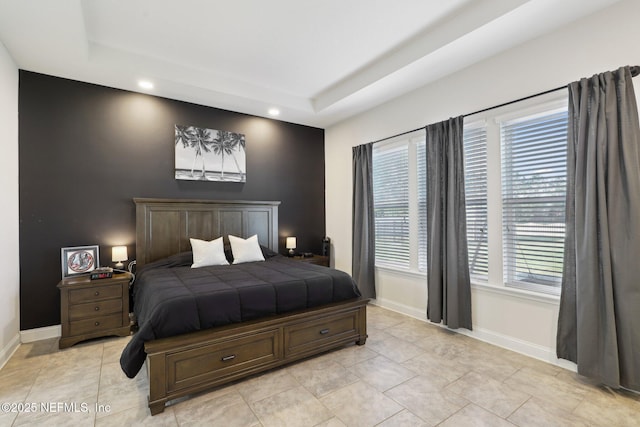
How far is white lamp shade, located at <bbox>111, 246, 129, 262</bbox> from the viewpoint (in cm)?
339

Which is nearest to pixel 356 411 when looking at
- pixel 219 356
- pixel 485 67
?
pixel 219 356

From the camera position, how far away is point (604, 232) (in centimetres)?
223

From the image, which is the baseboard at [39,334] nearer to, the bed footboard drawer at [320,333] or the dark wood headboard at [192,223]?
the dark wood headboard at [192,223]

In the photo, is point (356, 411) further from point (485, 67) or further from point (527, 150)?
point (485, 67)

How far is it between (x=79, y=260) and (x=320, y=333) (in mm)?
2780

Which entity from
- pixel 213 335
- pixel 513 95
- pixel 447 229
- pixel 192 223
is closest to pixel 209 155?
pixel 192 223

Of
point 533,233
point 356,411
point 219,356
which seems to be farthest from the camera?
point 533,233

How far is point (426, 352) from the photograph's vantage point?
2.87 m

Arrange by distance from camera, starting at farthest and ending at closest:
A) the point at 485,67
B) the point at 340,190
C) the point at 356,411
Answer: the point at 340,190, the point at 485,67, the point at 356,411

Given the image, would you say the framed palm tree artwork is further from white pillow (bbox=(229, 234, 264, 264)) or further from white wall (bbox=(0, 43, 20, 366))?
white wall (bbox=(0, 43, 20, 366))

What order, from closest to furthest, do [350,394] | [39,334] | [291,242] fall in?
[350,394] < [39,334] < [291,242]

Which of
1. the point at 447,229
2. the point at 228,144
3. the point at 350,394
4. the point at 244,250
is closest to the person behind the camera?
the point at 350,394

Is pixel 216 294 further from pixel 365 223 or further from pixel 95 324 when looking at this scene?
pixel 365 223

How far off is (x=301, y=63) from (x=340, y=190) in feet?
7.09
